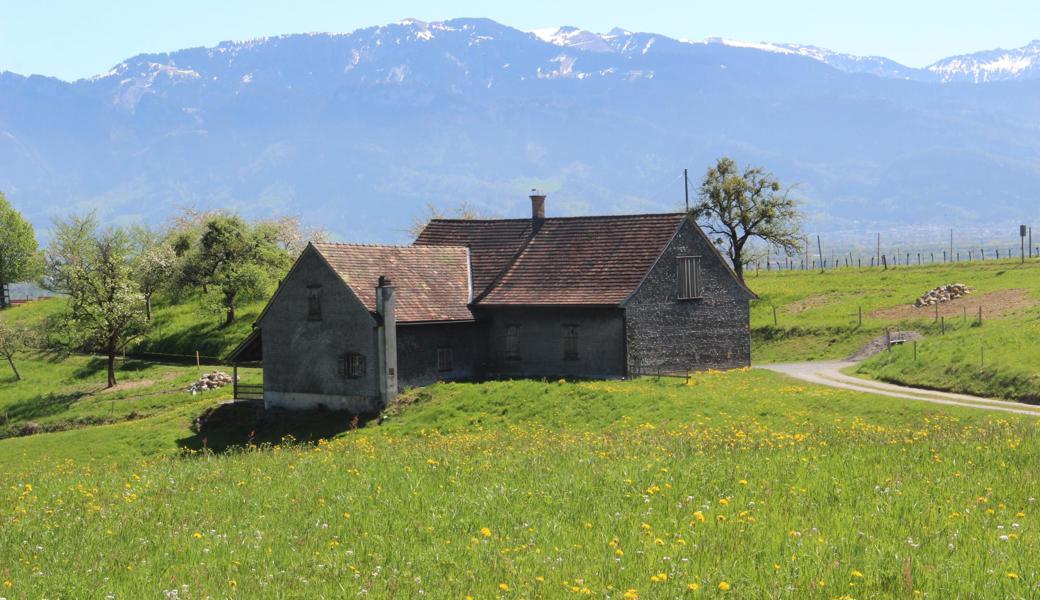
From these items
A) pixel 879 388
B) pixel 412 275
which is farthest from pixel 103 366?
pixel 879 388

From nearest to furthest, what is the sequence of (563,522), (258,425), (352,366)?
(563,522) < (352,366) < (258,425)

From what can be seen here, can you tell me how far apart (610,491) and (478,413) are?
2589 cm

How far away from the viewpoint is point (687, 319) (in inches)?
2019

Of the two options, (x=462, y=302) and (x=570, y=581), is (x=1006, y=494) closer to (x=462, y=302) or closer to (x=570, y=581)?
(x=570, y=581)

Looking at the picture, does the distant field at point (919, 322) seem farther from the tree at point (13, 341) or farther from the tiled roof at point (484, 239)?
the tree at point (13, 341)

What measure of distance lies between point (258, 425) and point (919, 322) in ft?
125

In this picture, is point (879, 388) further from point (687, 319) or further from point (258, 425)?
point (258, 425)

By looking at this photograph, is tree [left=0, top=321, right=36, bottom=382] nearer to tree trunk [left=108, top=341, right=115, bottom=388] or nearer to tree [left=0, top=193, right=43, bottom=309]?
tree trunk [left=108, top=341, right=115, bottom=388]

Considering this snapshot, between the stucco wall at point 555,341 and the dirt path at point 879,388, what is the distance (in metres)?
8.19

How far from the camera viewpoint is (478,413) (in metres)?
41.8

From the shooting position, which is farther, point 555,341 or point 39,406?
point 39,406

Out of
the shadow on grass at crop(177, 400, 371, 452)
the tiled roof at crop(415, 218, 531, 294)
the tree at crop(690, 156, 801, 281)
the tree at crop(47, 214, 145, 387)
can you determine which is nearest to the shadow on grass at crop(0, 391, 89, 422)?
the tree at crop(47, 214, 145, 387)

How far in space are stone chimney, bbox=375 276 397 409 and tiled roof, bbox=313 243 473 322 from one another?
61 cm

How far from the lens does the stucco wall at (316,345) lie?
153ft
